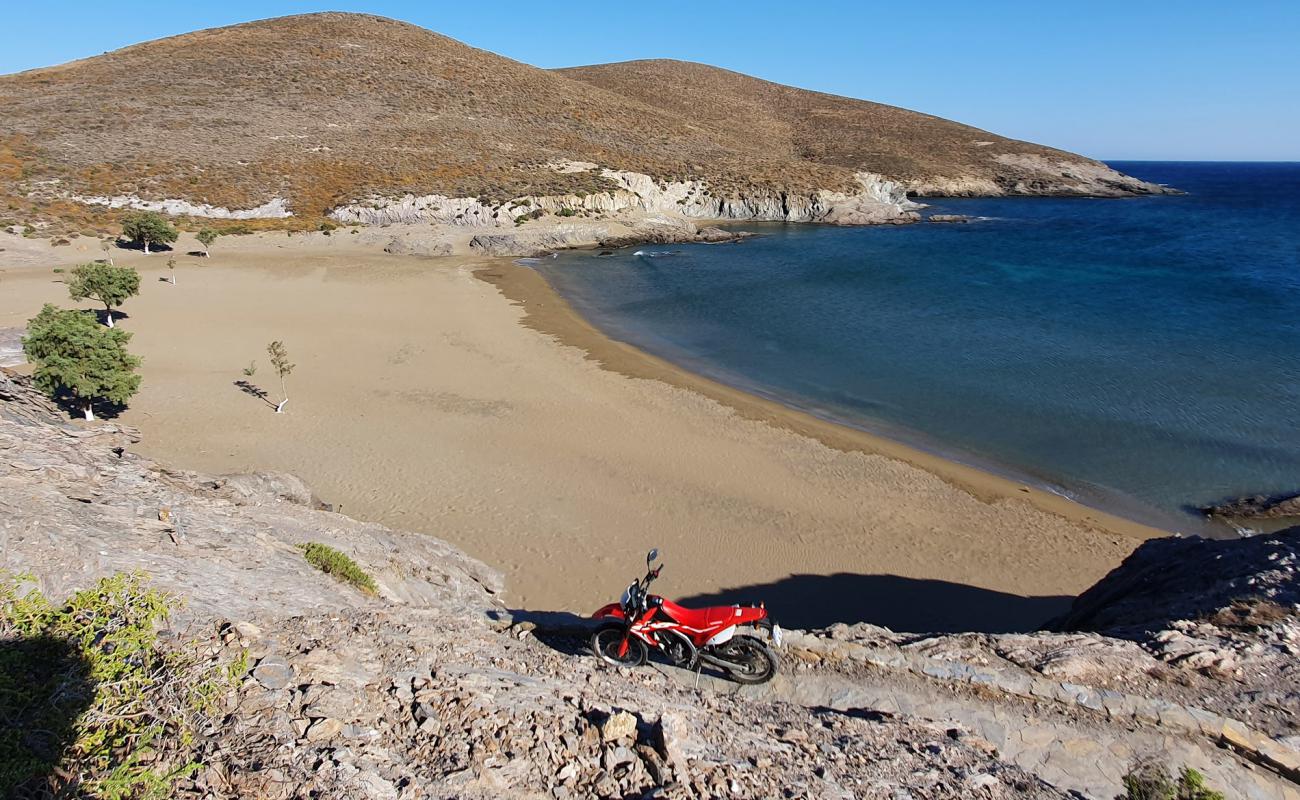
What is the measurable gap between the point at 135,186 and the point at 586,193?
99.5ft

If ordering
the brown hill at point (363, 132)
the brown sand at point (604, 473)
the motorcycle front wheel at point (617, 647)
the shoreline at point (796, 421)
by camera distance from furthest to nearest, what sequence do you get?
the brown hill at point (363, 132) < the shoreline at point (796, 421) < the brown sand at point (604, 473) < the motorcycle front wheel at point (617, 647)

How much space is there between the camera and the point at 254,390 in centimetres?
1884

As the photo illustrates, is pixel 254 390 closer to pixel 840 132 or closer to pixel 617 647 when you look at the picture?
pixel 617 647

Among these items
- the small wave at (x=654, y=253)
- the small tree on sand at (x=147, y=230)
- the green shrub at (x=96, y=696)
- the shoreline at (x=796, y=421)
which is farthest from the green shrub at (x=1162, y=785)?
the small tree on sand at (x=147, y=230)

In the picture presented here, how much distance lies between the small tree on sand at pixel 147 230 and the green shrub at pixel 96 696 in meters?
38.8

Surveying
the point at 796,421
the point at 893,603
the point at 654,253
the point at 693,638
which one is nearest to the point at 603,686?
the point at 693,638

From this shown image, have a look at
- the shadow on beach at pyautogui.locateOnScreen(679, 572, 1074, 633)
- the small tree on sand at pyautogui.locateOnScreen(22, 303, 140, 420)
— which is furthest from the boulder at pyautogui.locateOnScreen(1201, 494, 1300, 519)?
the small tree on sand at pyautogui.locateOnScreen(22, 303, 140, 420)

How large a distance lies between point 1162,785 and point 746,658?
362cm

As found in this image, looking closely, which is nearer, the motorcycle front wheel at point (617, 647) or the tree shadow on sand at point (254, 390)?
the motorcycle front wheel at point (617, 647)

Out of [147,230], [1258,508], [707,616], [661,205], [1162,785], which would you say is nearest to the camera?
[1162,785]

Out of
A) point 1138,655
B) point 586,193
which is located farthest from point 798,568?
point 586,193

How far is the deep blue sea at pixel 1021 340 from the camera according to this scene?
61.4 ft

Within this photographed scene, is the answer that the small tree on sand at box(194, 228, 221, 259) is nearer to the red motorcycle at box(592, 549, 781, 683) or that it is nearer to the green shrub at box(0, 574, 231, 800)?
the green shrub at box(0, 574, 231, 800)

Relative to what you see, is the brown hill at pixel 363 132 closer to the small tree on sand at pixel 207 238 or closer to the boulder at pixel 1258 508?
the small tree on sand at pixel 207 238
